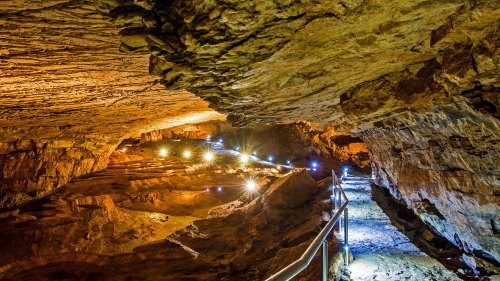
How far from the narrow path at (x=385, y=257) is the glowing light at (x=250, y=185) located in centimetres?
932

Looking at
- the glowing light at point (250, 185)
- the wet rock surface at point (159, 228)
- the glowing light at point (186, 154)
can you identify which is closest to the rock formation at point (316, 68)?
the wet rock surface at point (159, 228)

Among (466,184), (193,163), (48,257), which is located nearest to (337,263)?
(466,184)

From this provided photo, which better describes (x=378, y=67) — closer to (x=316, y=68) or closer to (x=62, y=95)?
(x=316, y=68)

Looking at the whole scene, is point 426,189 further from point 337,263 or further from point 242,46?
point 242,46

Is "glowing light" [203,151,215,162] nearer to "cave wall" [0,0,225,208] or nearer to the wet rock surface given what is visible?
the wet rock surface

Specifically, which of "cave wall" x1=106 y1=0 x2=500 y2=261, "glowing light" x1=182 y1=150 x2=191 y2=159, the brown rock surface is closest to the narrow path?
the brown rock surface

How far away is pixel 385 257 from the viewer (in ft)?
14.3

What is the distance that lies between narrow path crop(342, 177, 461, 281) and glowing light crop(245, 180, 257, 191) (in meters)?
9.32

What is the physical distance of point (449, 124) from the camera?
14.9 ft

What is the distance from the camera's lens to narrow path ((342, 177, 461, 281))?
3.79 metres

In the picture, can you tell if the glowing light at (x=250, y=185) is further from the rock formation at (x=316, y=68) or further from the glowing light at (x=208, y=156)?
the rock formation at (x=316, y=68)

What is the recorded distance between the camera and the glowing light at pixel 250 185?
15522 mm

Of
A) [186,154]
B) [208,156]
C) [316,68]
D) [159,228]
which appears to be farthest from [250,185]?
[316,68]

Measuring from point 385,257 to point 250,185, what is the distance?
40.1 ft
